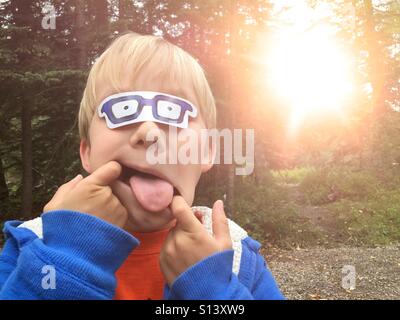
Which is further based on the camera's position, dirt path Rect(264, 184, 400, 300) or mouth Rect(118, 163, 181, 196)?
dirt path Rect(264, 184, 400, 300)

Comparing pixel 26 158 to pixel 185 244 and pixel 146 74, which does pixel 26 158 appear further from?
pixel 185 244

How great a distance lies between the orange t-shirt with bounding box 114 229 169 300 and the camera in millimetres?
1013

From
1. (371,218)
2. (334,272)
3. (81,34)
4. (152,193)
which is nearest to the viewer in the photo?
(152,193)

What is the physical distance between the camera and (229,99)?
809 centimetres

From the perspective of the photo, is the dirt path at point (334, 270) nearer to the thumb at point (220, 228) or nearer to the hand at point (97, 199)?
the thumb at point (220, 228)

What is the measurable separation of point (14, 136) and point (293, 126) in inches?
297

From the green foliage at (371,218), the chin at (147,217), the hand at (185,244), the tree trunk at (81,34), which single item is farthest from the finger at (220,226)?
the green foliage at (371,218)

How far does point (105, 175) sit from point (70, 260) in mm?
197

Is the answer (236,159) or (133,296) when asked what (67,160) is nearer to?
(236,159)

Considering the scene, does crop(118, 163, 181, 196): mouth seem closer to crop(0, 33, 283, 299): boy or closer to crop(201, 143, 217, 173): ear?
crop(0, 33, 283, 299): boy

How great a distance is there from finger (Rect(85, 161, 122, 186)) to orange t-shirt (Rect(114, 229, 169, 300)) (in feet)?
0.75

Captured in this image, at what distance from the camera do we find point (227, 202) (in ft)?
27.5

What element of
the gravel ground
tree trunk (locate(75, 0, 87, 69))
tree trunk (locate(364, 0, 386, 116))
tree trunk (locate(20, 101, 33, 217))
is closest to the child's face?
the gravel ground

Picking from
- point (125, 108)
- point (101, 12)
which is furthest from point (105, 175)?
point (101, 12)
